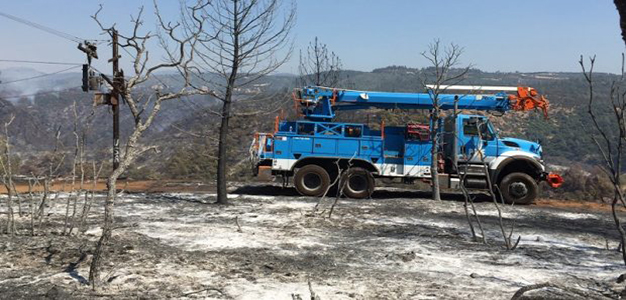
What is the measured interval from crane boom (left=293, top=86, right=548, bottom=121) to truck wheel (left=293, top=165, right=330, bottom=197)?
1.62 m

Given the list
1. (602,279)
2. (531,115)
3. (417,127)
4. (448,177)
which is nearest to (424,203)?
(448,177)

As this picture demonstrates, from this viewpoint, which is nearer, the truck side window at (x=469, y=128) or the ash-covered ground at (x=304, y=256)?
the ash-covered ground at (x=304, y=256)

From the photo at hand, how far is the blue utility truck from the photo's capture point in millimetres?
14305

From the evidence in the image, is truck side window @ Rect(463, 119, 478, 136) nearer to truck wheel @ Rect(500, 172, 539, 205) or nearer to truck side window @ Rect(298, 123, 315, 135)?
truck wheel @ Rect(500, 172, 539, 205)

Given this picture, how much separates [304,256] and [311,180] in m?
6.86

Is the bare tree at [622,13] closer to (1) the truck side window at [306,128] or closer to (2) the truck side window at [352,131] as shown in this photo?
(2) the truck side window at [352,131]

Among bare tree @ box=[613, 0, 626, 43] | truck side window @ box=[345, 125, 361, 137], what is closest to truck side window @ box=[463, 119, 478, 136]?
truck side window @ box=[345, 125, 361, 137]

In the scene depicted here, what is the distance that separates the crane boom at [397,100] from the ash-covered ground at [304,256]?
3.65m

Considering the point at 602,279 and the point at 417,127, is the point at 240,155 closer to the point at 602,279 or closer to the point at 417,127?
the point at 417,127

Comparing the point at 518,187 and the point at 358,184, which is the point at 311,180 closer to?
the point at 358,184

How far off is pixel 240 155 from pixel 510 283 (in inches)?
1057

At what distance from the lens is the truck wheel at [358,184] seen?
14414 mm

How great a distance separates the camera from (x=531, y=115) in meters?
50.1

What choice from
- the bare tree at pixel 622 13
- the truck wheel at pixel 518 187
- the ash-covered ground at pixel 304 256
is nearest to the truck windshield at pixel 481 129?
the truck wheel at pixel 518 187
